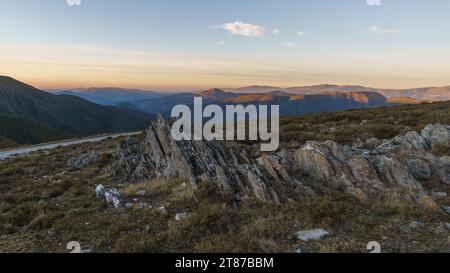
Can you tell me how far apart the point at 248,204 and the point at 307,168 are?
12.8 ft

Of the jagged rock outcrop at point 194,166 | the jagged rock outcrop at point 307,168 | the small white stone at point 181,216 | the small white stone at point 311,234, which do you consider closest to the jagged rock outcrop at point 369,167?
the jagged rock outcrop at point 307,168

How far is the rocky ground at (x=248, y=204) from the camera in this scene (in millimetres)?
8555

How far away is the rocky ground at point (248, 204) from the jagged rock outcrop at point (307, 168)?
5cm

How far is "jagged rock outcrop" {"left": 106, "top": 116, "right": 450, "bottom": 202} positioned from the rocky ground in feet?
0.16

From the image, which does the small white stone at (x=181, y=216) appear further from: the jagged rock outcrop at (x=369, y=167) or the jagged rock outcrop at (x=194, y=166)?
the jagged rock outcrop at (x=369, y=167)

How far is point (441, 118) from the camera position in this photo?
28.1m

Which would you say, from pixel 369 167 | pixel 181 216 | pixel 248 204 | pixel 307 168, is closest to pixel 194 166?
pixel 248 204

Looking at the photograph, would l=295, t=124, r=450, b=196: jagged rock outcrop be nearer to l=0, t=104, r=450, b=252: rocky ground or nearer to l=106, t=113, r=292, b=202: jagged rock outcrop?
l=0, t=104, r=450, b=252: rocky ground

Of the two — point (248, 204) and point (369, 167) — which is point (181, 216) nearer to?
point (248, 204)

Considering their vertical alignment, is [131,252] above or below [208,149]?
below

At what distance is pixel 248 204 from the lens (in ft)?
36.4
